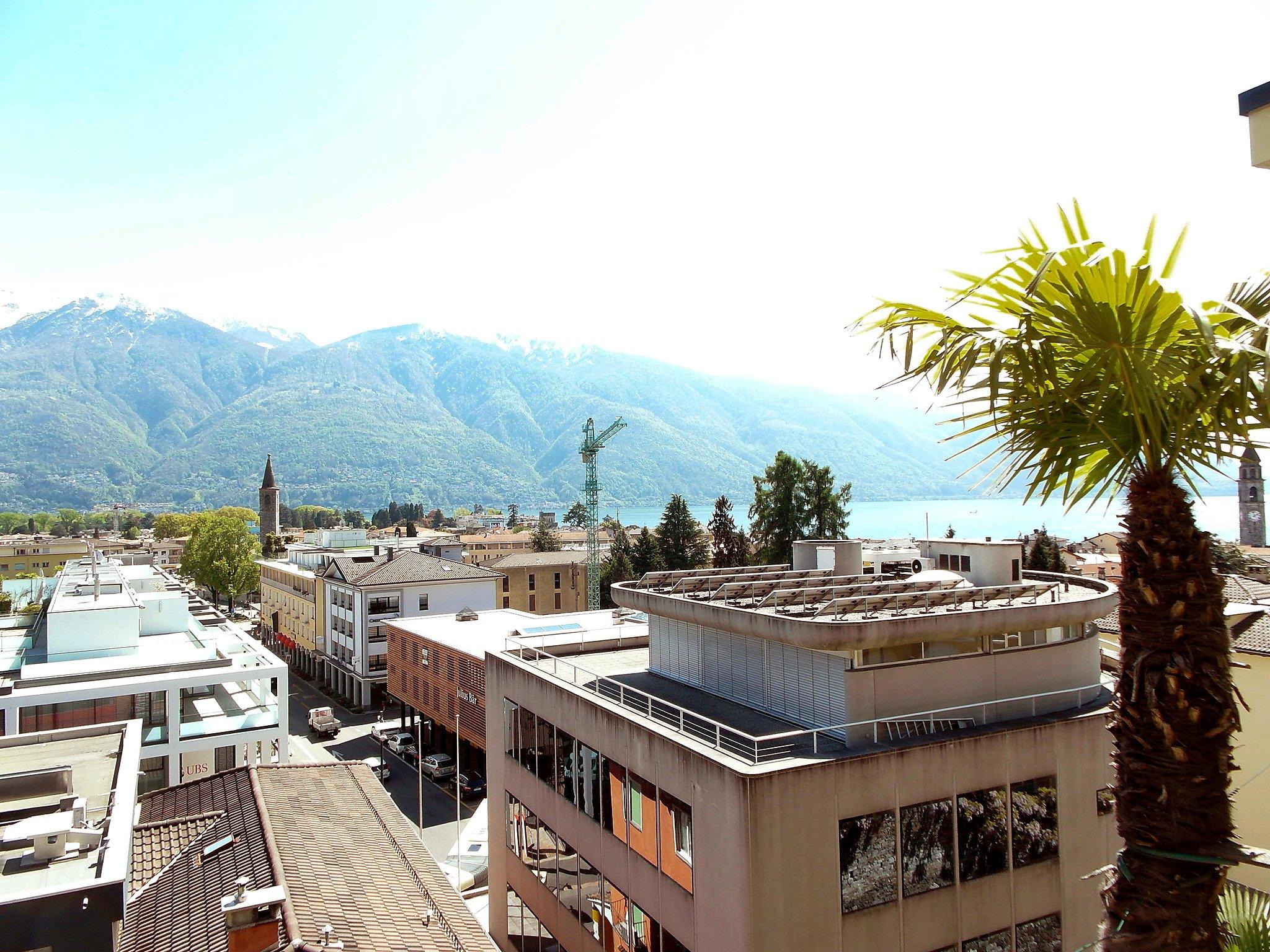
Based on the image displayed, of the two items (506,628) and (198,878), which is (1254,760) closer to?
(198,878)

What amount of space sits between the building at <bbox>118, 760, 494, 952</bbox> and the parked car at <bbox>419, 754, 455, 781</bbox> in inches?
822

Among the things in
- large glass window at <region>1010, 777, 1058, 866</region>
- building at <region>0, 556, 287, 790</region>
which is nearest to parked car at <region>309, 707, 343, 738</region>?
building at <region>0, 556, 287, 790</region>

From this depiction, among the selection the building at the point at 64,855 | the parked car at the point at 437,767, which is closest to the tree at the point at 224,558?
the parked car at the point at 437,767

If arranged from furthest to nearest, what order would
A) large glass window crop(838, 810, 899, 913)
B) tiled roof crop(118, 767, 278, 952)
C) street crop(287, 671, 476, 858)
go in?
1. street crop(287, 671, 476, 858)
2. large glass window crop(838, 810, 899, 913)
3. tiled roof crop(118, 767, 278, 952)

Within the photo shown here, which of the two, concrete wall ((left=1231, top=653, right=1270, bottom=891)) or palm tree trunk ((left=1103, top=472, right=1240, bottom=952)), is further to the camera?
concrete wall ((left=1231, top=653, right=1270, bottom=891))

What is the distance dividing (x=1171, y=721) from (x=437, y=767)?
4000 centimetres

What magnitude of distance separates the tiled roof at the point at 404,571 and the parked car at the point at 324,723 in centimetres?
1171

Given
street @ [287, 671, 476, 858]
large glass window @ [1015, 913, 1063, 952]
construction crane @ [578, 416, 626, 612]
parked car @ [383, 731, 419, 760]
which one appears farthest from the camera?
construction crane @ [578, 416, 626, 612]

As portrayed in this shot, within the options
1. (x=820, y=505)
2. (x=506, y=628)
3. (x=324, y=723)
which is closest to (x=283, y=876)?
(x=506, y=628)

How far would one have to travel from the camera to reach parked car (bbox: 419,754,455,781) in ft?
131

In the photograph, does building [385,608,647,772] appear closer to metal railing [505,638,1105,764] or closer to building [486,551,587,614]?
metal railing [505,638,1105,764]

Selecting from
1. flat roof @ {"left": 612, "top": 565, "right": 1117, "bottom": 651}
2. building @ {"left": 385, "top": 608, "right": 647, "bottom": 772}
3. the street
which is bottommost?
the street

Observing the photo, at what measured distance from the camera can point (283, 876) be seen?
13.5 m

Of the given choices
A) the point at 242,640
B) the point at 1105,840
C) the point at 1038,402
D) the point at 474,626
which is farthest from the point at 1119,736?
the point at 474,626
